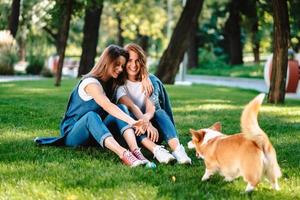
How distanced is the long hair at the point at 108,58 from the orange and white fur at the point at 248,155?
1.74 meters

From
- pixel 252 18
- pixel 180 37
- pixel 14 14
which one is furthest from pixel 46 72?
pixel 252 18

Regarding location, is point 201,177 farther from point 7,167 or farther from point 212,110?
point 212,110

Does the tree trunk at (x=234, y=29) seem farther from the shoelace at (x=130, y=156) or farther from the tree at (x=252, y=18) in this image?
the shoelace at (x=130, y=156)

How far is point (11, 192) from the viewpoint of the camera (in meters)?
4.53

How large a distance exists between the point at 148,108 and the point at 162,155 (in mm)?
773

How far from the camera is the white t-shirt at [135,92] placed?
260 inches

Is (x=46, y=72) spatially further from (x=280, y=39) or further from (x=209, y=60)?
(x=280, y=39)

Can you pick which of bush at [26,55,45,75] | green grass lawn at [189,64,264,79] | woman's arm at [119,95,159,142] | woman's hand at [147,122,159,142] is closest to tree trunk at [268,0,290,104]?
woman's arm at [119,95,159,142]

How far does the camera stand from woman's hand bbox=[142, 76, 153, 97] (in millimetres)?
6556

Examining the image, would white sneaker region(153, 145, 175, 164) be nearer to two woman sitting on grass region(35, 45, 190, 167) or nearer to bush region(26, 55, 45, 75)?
two woman sitting on grass region(35, 45, 190, 167)

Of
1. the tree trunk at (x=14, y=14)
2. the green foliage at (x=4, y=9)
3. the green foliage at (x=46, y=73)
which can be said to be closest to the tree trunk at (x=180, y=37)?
the tree trunk at (x=14, y=14)

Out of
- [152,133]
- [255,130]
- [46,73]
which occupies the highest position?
[255,130]

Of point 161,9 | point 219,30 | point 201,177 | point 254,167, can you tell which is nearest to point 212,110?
point 201,177

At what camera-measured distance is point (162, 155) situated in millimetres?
5840
